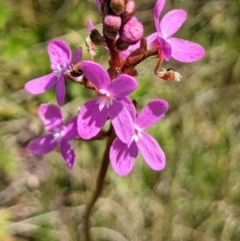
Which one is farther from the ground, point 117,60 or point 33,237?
point 117,60

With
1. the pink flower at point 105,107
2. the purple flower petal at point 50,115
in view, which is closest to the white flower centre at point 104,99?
the pink flower at point 105,107

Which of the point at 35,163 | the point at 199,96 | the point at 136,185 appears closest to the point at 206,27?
the point at 199,96

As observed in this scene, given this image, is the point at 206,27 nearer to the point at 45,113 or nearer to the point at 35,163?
the point at 35,163

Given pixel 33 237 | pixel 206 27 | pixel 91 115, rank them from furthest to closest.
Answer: pixel 206 27, pixel 33 237, pixel 91 115

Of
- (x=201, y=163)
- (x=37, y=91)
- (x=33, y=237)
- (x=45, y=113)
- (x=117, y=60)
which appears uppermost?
(x=117, y=60)

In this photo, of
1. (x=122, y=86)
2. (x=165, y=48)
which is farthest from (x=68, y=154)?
(x=165, y=48)
